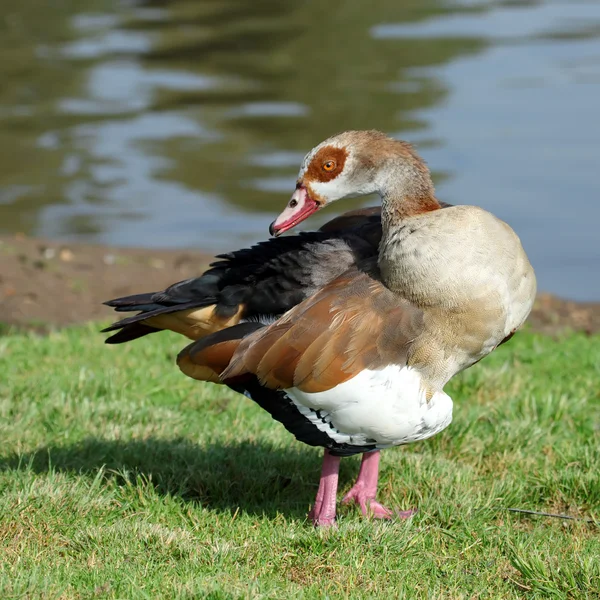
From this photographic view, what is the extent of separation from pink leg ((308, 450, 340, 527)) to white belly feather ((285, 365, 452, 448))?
0.46m

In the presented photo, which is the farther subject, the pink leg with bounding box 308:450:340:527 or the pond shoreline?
the pond shoreline

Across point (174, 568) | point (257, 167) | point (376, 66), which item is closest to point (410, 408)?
point (174, 568)

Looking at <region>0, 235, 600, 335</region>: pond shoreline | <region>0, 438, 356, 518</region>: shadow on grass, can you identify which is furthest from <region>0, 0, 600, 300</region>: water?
<region>0, 438, 356, 518</region>: shadow on grass

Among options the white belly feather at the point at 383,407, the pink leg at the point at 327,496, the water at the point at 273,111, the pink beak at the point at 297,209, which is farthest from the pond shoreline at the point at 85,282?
the white belly feather at the point at 383,407

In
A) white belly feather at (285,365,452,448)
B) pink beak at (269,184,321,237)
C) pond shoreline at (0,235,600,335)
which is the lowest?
pond shoreline at (0,235,600,335)

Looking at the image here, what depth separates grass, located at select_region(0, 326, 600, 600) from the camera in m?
3.65

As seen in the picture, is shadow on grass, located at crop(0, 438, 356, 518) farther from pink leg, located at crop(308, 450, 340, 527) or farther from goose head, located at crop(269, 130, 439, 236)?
goose head, located at crop(269, 130, 439, 236)

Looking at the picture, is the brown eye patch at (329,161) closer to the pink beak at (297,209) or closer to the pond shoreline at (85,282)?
the pink beak at (297,209)

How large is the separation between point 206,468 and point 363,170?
5.46 ft

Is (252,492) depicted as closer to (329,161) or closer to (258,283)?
(258,283)

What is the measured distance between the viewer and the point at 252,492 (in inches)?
183

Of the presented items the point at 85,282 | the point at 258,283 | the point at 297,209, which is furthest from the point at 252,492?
the point at 85,282

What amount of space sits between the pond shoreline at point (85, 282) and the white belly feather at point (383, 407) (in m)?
4.21

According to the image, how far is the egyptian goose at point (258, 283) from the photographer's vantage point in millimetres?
4293
